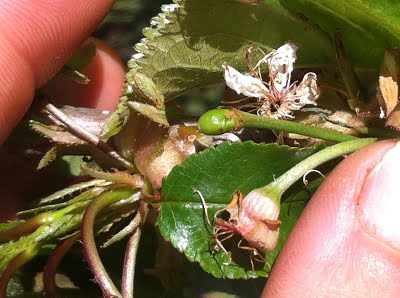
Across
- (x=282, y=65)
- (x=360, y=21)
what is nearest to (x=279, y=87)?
(x=282, y=65)

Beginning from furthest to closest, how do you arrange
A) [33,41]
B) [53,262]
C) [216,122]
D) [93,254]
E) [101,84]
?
[101,84] → [33,41] → [53,262] → [93,254] → [216,122]

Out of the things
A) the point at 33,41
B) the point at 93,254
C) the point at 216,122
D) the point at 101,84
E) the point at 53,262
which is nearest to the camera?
the point at 216,122

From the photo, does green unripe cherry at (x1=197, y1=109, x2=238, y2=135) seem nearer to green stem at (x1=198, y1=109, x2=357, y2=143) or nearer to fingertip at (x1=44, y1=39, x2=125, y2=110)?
green stem at (x1=198, y1=109, x2=357, y2=143)

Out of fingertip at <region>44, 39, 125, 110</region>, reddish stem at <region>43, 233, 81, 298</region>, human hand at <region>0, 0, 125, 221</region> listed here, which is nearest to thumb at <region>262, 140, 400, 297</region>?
reddish stem at <region>43, 233, 81, 298</region>

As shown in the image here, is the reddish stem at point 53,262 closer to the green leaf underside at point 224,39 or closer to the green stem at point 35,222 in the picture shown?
the green stem at point 35,222

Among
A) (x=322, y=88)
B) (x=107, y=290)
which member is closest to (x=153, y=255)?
(x=107, y=290)

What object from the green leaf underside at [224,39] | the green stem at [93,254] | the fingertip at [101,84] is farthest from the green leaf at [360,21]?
the fingertip at [101,84]

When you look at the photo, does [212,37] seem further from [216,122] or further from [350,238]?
[350,238]
